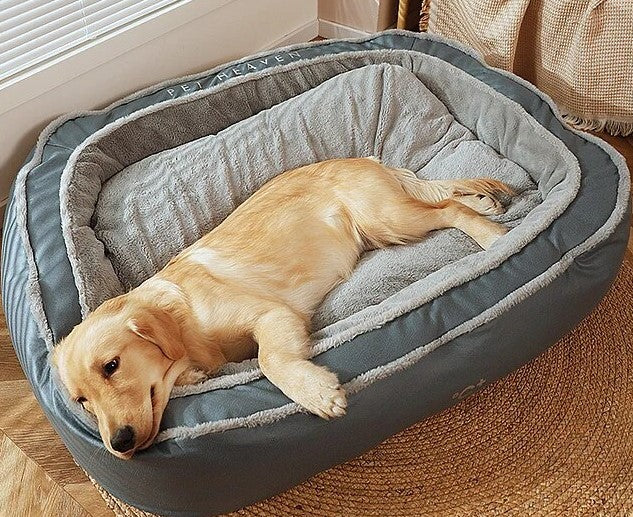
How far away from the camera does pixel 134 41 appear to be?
2.50m

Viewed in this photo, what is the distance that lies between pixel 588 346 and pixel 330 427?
889 mm

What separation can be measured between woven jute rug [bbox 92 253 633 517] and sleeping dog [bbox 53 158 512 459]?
0.35 meters

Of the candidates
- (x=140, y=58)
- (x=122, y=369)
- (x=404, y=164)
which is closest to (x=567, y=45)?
(x=404, y=164)

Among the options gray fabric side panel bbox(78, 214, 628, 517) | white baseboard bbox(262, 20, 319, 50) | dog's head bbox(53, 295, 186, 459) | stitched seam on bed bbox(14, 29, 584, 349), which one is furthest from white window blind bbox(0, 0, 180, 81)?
gray fabric side panel bbox(78, 214, 628, 517)

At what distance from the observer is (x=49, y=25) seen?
7.48 feet

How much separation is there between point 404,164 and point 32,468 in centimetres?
134

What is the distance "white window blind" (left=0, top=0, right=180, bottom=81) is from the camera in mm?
2193

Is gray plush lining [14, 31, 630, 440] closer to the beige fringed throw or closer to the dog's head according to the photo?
the dog's head

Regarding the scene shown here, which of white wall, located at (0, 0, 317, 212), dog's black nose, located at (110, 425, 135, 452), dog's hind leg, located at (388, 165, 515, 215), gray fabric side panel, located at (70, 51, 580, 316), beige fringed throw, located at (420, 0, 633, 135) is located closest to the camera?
dog's black nose, located at (110, 425, 135, 452)

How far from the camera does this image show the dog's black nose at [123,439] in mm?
1477

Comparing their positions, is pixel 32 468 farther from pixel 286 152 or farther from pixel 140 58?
pixel 140 58

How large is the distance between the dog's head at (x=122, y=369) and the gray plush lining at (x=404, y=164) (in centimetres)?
9

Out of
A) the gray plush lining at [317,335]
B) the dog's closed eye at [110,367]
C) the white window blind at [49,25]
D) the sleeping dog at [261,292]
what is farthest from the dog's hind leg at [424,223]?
the white window blind at [49,25]

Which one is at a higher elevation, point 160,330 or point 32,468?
point 160,330
